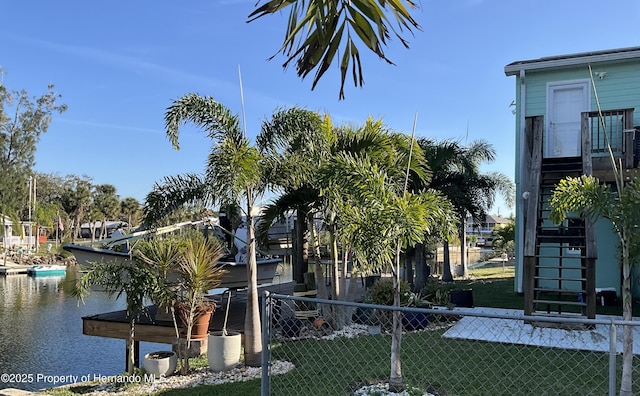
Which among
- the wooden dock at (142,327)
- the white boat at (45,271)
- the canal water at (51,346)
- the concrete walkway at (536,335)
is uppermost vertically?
the concrete walkway at (536,335)

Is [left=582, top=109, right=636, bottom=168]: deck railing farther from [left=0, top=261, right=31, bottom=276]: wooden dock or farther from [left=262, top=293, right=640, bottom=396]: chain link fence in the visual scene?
[left=0, top=261, right=31, bottom=276]: wooden dock

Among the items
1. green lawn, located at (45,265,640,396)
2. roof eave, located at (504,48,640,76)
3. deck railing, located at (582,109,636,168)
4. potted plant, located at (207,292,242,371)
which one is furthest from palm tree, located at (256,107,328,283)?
roof eave, located at (504,48,640,76)

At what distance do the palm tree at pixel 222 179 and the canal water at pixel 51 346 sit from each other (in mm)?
2450

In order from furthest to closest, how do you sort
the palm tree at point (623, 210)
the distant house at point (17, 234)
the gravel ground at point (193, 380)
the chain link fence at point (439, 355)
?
the distant house at point (17, 234), the gravel ground at point (193, 380), the chain link fence at point (439, 355), the palm tree at point (623, 210)

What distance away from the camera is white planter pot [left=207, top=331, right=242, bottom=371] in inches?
276

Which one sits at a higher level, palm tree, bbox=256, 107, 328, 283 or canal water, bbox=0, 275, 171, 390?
palm tree, bbox=256, 107, 328, 283

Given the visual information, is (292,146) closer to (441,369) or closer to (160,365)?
(160,365)

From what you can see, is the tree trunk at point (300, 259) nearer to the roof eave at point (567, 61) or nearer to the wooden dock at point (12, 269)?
the roof eave at point (567, 61)

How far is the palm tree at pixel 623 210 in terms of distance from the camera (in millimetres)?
4336

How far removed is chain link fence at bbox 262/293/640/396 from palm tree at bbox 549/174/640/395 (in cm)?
Answer: 67

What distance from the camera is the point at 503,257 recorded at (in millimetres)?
35906

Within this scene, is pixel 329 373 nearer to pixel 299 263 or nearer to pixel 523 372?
pixel 523 372

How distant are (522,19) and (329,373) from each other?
16.1 ft

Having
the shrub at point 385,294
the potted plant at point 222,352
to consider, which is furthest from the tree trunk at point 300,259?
the potted plant at point 222,352
